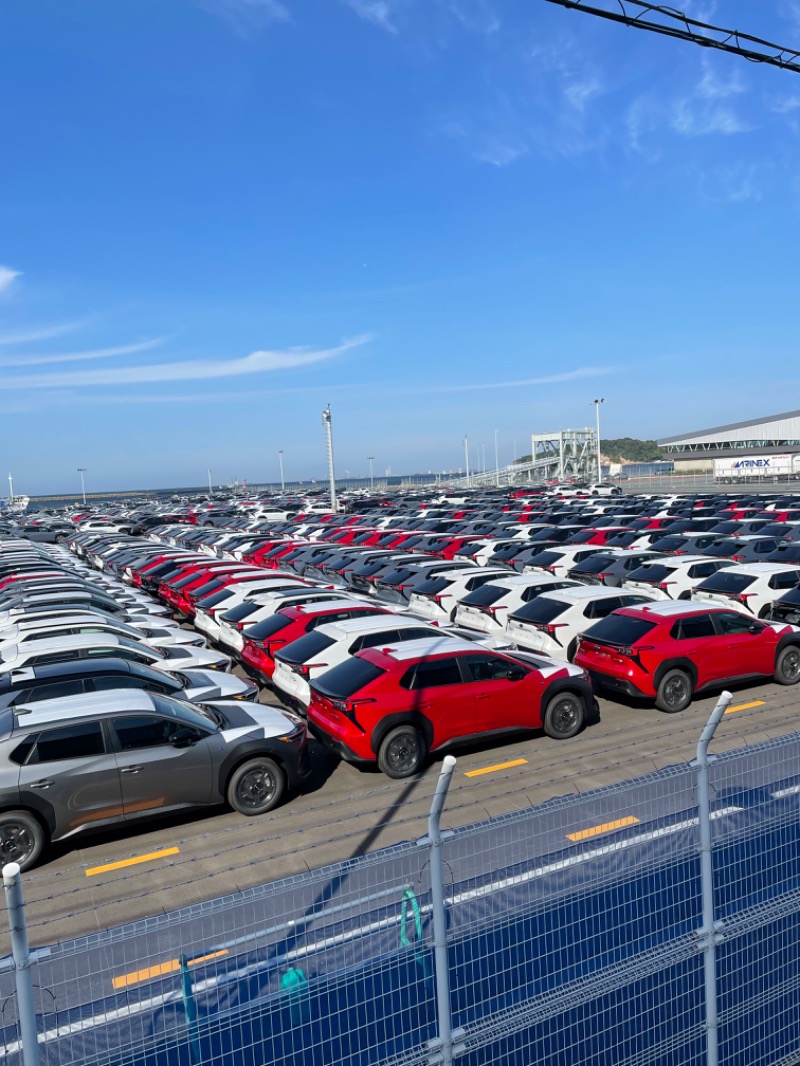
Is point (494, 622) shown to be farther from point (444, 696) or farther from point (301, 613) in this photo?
point (444, 696)

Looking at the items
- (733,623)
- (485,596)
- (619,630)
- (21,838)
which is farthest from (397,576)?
(21,838)

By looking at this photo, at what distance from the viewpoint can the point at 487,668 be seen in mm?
9672

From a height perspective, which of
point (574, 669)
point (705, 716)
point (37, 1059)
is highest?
point (37, 1059)

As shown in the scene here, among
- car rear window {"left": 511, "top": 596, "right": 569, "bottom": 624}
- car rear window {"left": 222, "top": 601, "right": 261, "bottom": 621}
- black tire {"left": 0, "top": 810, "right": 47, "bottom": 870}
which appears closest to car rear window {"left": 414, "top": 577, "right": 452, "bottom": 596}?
car rear window {"left": 511, "top": 596, "right": 569, "bottom": 624}

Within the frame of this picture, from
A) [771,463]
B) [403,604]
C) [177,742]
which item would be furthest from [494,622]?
[771,463]

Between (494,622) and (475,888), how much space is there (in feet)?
33.7

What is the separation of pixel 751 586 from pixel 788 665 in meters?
3.49

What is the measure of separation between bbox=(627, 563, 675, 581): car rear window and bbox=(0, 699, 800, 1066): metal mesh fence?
1273 centimetres

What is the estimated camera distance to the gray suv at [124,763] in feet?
23.2

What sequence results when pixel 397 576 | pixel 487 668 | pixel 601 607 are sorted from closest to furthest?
pixel 487 668, pixel 601 607, pixel 397 576

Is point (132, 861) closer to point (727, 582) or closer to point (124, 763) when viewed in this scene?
point (124, 763)

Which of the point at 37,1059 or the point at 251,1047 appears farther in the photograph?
the point at 251,1047

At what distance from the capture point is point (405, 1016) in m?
3.67

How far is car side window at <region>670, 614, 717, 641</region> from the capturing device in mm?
11055
